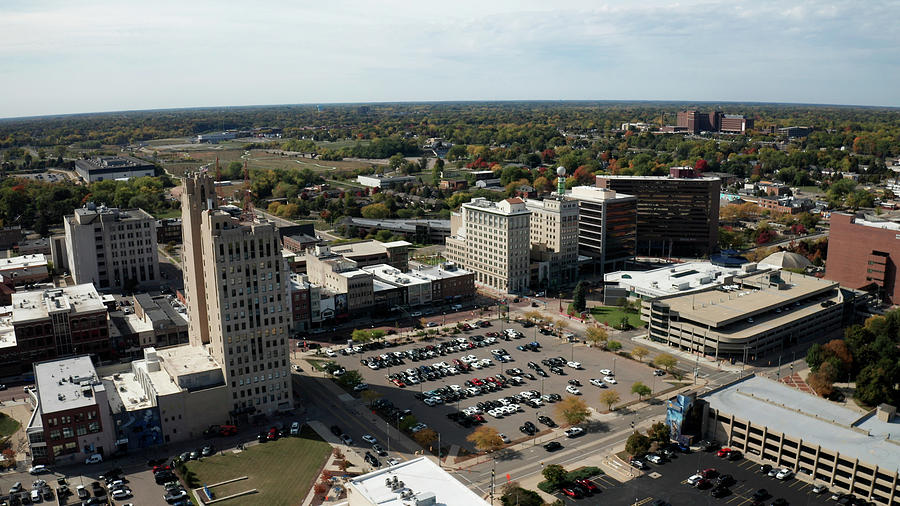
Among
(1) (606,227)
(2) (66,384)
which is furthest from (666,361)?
(2) (66,384)

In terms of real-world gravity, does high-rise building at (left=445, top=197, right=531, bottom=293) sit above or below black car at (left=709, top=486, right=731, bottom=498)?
above

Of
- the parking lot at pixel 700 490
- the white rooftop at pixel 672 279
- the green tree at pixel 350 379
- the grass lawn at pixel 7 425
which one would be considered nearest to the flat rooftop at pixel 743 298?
the white rooftop at pixel 672 279

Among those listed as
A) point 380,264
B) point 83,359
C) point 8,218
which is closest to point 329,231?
point 380,264

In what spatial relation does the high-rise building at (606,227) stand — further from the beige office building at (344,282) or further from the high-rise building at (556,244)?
the beige office building at (344,282)

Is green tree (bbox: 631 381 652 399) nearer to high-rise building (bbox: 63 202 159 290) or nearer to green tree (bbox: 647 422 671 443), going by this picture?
green tree (bbox: 647 422 671 443)

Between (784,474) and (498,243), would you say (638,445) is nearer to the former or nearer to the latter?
(784,474)

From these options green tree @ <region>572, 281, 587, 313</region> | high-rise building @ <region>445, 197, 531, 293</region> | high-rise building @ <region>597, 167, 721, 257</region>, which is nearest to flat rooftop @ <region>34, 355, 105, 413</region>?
high-rise building @ <region>445, 197, 531, 293</region>

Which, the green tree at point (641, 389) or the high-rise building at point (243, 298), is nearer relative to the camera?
the high-rise building at point (243, 298)
